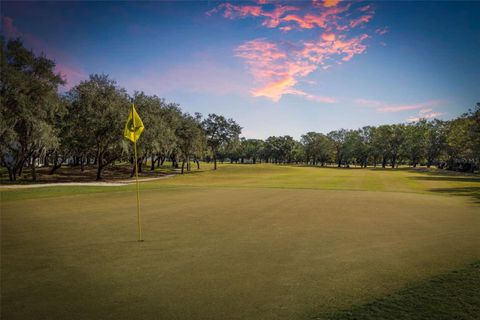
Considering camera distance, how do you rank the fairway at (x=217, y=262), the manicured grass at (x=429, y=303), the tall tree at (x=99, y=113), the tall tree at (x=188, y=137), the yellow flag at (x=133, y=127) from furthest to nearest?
the tall tree at (x=188, y=137) < the tall tree at (x=99, y=113) < the yellow flag at (x=133, y=127) < the fairway at (x=217, y=262) < the manicured grass at (x=429, y=303)

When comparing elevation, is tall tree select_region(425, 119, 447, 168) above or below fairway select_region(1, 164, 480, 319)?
above

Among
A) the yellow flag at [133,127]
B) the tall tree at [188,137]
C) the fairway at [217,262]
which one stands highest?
the tall tree at [188,137]

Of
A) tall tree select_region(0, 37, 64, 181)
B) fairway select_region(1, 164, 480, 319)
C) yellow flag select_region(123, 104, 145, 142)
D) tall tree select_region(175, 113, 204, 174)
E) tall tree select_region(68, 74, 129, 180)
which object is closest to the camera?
fairway select_region(1, 164, 480, 319)

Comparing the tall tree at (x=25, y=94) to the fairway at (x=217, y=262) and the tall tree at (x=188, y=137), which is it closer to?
the fairway at (x=217, y=262)

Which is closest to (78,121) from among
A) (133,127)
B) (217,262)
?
(133,127)

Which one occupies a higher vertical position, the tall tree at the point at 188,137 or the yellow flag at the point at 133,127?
the tall tree at the point at 188,137

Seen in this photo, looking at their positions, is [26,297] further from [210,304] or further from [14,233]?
[14,233]

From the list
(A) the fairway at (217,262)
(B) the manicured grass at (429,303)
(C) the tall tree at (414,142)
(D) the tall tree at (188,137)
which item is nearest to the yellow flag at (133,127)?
(A) the fairway at (217,262)

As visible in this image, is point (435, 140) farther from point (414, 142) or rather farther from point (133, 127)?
point (133, 127)

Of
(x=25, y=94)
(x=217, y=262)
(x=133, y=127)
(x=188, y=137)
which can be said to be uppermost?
(x=25, y=94)

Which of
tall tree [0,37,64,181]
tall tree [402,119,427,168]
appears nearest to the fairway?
tall tree [0,37,64,181]

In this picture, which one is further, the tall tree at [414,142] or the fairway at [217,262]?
the tall tree at [414,142]

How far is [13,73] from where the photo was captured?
33.0 meters

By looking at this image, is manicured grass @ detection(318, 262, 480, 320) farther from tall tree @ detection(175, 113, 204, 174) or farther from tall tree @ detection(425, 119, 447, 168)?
tall tree @ detection(425, 119, 447, 168)
